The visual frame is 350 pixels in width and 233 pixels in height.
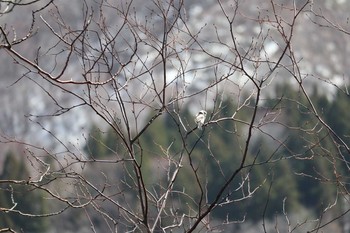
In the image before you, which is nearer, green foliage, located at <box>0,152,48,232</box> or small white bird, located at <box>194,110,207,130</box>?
small white bird, located at <box>194,110,207,130</box>

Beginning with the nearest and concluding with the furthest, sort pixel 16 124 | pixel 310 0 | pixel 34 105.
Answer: pixel 310 0, pixel 16 124, pixel 34 105

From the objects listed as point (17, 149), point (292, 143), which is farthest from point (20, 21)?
point (292, 143)

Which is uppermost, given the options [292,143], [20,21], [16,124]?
[20,21]

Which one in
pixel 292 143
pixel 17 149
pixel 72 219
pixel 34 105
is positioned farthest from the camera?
pixel 34 105

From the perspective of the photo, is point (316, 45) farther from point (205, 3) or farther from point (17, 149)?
point (17, 149)

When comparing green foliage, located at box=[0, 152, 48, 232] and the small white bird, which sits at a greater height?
green foliage, located at box=[0, 152, 48, 232]

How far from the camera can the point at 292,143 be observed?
2478cm

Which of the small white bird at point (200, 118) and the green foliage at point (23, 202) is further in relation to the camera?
the green foliage at point (23, 202)

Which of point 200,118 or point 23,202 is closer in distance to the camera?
point 200,118

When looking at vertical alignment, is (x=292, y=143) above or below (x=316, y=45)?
below

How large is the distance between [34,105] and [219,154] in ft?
60.8

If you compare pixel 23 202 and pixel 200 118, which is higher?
pixel 23 202

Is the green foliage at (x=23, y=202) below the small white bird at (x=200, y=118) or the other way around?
the other way around

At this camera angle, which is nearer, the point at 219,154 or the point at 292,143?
the point at 292,143
